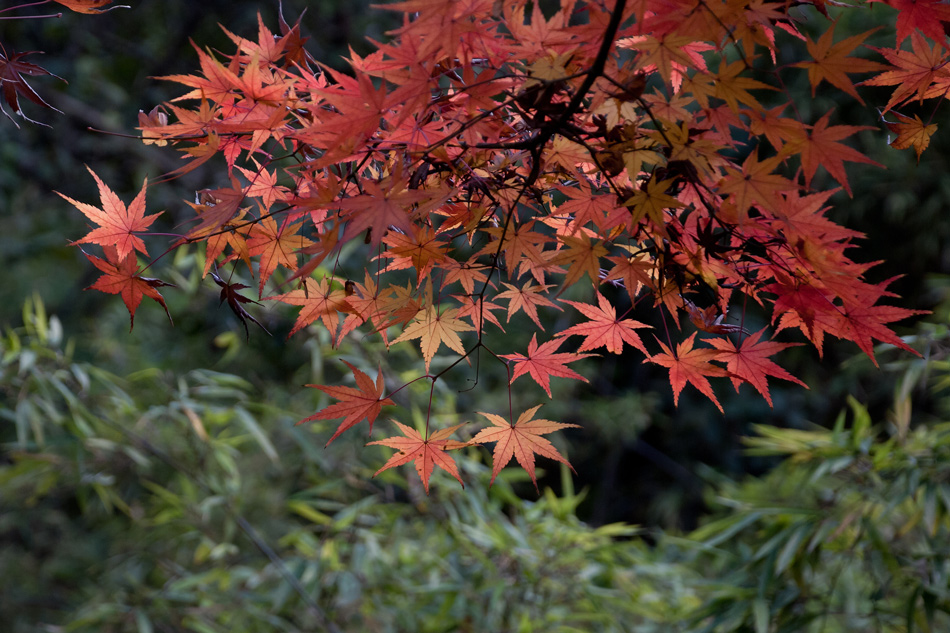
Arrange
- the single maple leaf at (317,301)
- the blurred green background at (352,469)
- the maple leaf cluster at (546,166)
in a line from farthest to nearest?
1. the blurred green background at (352,469)
2. the single maple leaf at (317,301)
3. the maple leaf cluster at (546,166)

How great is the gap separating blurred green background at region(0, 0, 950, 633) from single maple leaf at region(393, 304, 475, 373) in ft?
1.43

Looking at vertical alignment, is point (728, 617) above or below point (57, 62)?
below

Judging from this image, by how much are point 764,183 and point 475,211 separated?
0.51 feet

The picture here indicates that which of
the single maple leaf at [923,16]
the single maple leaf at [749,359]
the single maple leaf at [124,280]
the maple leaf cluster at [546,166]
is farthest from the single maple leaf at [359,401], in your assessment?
the single maple leaf at [923,16]

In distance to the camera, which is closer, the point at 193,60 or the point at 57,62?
the point at 57,62

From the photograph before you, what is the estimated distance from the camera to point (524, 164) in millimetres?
420

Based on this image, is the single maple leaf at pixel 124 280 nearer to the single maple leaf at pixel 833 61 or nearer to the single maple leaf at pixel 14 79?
the single maple leaf at pixel 14 79

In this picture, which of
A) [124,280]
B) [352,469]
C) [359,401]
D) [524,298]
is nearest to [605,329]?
[524,298]

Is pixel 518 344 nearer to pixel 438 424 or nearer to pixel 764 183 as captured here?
pixel 438 424

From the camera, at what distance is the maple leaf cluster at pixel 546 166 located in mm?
344

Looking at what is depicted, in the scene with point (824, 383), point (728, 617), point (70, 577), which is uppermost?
point (728, 617)

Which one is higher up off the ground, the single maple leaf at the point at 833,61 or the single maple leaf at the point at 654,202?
the single maple leaf at the point at 833,61

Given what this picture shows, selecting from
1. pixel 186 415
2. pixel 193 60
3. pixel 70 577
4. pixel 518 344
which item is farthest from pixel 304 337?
pixel 193 60

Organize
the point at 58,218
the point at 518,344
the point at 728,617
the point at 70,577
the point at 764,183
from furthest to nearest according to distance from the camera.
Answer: the point at 58,218
the point at 70,577
the point at 518,344
the point at 728,617
the point at 764,183
